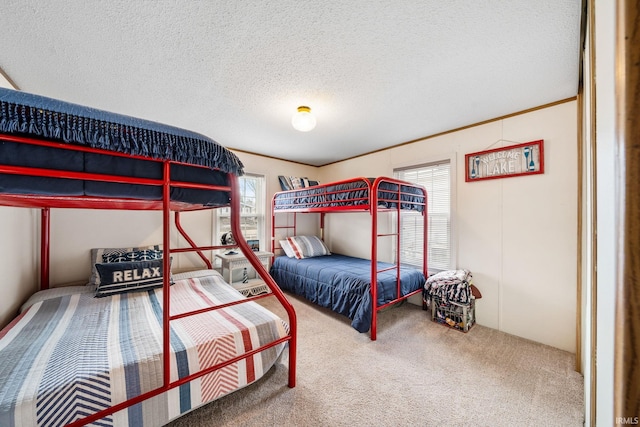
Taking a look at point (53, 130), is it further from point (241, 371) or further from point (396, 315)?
point (396, 315)

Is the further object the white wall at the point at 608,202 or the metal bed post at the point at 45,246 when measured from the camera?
the metal bed post at the point at 45,246

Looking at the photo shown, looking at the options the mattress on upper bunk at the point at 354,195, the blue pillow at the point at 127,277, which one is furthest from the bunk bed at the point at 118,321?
the mattress on upper bunk at the point at 354,195

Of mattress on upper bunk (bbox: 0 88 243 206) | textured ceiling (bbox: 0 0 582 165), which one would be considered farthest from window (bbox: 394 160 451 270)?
mattress on upper bunk (bbox: 0 88 243 206)

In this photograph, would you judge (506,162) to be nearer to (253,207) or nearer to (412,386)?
(412,386)

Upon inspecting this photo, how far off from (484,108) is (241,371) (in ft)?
10.3

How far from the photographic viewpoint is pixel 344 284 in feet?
8.73

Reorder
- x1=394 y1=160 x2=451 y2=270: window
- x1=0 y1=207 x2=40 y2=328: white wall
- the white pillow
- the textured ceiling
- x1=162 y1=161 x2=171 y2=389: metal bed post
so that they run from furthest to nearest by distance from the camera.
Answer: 1. the white pillow
2. x1=394 y1=160 x2=451 y2=270: window
3. x1=0 y1=207 x2=40 y2=328: white wall
4. the textured ceiling
5. x1=162 y1=161 x2=171 y2=389: metal bed post

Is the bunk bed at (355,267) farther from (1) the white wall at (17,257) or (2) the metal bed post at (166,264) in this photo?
(1) the white wall at (17,257)

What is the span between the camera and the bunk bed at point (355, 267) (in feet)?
7.85

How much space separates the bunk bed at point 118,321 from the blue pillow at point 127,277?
0.87ft

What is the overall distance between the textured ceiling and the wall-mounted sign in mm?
402

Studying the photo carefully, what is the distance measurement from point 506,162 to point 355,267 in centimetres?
209

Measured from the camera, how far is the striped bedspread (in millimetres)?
1025

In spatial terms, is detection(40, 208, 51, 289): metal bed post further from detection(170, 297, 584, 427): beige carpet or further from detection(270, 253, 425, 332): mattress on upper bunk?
detection(270, 253, 425, 332): mattress on upper bunk
